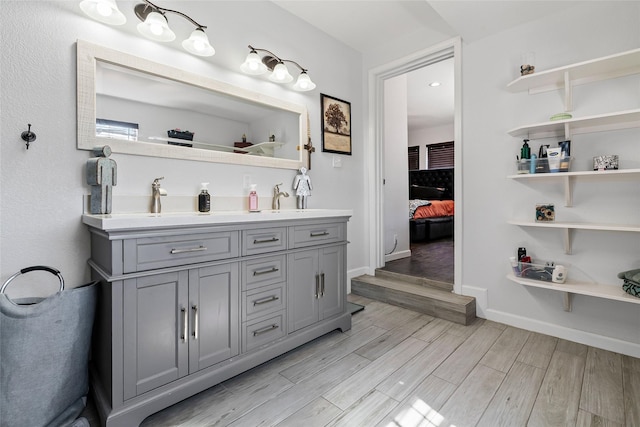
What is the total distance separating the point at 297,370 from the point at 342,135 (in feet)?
7.03

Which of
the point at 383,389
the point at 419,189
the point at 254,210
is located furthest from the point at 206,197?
the point at 419,189

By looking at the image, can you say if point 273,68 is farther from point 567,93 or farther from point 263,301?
point 567,93

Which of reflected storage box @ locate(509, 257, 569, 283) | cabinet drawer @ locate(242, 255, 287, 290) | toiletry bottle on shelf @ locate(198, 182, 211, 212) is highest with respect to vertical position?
toiletry bottle on shelf @ locate(198, 182, 211, 212)

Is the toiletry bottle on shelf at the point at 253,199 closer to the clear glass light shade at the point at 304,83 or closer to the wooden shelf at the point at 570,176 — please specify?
the clear glass light shade at the point at 304,83

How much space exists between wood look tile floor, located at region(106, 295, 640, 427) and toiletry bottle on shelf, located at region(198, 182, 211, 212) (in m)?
1.02

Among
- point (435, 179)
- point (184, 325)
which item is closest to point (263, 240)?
point (184, 325)

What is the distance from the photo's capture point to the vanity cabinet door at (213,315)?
4.65 feet

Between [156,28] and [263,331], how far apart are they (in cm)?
181

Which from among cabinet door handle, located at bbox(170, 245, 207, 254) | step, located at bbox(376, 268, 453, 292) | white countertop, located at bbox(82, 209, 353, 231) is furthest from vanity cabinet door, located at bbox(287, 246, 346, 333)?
step, located at bbox(376, 268, 453, 292)

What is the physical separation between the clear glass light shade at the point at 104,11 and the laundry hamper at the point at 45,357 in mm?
1287

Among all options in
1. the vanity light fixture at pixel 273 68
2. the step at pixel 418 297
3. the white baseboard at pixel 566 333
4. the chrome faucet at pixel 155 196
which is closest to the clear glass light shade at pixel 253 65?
the vanity light fixture at pixel 273 68

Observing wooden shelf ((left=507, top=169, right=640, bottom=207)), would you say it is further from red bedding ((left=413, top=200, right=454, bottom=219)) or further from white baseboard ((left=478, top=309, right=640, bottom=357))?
red bedding ((left=413, top=200, right=454, bottom=219))

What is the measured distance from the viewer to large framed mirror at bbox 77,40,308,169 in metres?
1.59

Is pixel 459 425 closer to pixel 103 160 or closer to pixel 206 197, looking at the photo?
pixel 206 197
